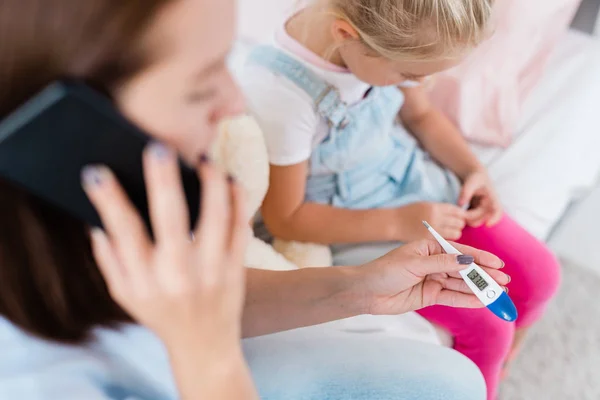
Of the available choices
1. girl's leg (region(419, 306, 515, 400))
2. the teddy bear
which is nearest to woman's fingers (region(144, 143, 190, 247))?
the teddy bear

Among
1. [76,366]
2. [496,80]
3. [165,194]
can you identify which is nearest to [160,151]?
[165,194]

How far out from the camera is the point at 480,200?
882 millimetres

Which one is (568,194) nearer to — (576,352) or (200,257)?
(576,352)

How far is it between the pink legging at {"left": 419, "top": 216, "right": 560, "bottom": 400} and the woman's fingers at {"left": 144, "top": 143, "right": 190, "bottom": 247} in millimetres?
525

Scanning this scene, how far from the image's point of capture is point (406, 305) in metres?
0.64

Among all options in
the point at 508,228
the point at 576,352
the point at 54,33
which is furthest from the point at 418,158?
the point at 54,33

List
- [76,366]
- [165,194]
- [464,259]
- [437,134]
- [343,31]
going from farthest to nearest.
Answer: [437,134] < [343,31] < [464,259] < [76,366] < [165,194]

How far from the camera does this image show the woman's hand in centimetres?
60

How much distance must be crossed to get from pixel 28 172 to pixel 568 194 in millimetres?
915

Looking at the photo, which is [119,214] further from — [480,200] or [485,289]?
[480,200]

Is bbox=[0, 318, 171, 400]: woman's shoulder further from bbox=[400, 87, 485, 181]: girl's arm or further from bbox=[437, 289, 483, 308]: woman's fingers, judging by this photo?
bbox=[400, 87, 485, 181]: girl's arm

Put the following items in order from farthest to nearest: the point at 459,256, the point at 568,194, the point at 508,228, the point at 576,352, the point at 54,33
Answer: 1. the point at 576,352
2. the point at 568,194
3. the point at 508,228
4. the point at 459,256
5. the point at 54,33

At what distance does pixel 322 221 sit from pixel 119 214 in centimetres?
47

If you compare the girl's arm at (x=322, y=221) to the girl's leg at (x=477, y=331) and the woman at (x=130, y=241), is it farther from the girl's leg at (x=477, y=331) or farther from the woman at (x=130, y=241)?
the woman at (x=130, y=241)
